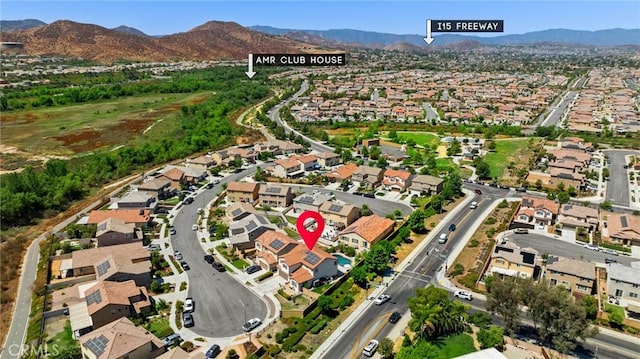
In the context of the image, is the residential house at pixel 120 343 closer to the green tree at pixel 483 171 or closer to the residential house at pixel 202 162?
the residential house at pixel 202 162

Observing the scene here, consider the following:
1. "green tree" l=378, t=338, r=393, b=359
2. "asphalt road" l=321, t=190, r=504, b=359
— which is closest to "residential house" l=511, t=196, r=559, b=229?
"asphalt road" l=321, t=190, r=504, b=359

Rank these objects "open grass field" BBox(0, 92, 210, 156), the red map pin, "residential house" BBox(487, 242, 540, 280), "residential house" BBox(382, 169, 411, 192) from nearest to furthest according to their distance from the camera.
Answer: "residential house" BBox(487, 242, 540, 280)
the red map pin
"residential house" BBox(382, 169, 411, 192)
"open grass field" BBox(0, 92, 210, 156)

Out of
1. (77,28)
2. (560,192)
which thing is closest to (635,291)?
(560,192)

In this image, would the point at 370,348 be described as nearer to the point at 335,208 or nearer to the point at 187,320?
the point at 187,320

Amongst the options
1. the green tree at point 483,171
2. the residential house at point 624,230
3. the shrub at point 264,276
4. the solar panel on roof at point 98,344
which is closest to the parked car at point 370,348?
the shrub at point 264,276

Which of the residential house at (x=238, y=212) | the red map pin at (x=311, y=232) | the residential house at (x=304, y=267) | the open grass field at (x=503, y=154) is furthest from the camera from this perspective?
the open grass field at (x=503, y=154)

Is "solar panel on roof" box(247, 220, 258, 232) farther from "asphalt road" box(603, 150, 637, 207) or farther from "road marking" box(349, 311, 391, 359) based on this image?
"asphalt road" box(603, 150, 637, 207)
